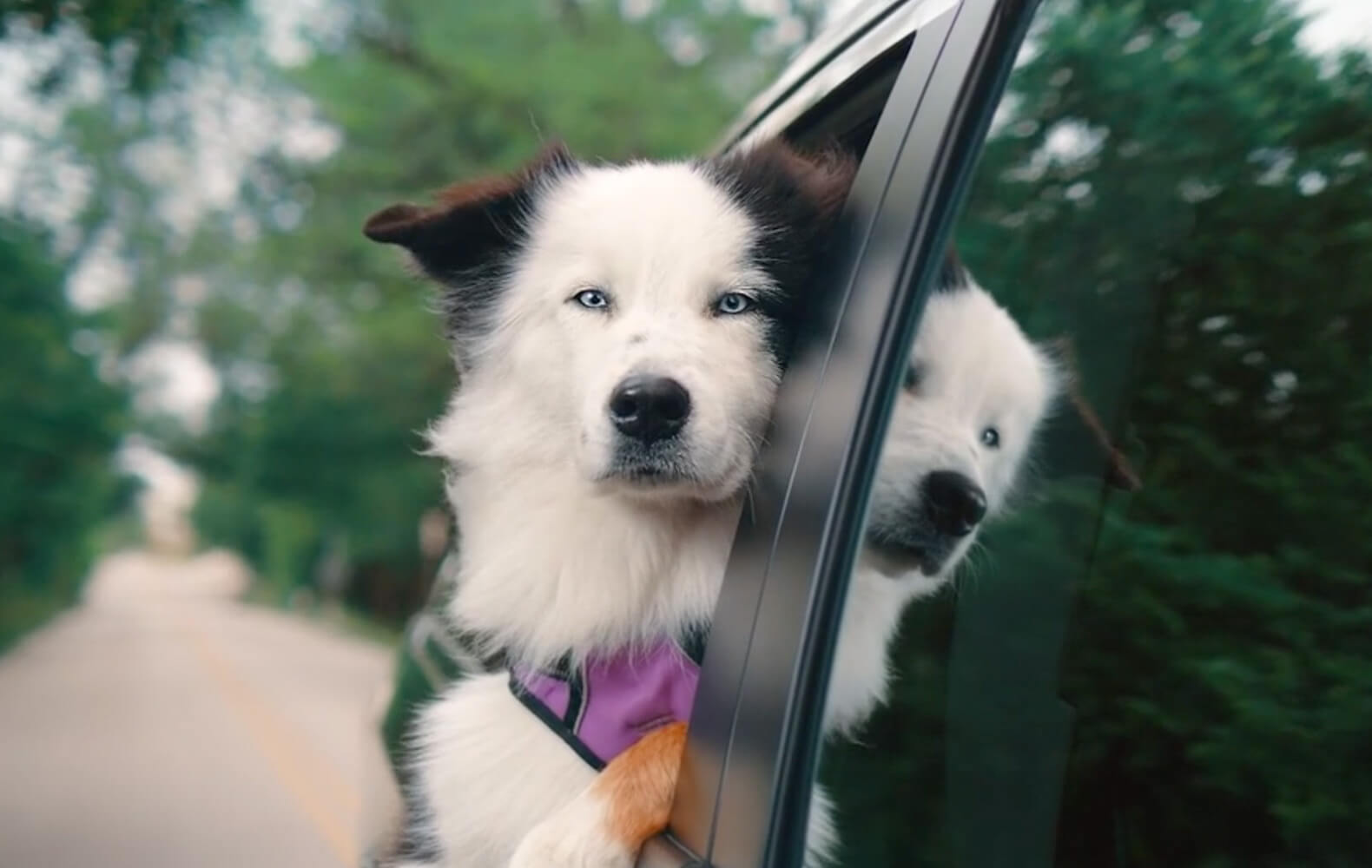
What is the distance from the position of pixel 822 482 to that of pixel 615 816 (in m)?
0.49

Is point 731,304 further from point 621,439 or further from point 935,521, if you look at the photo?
point 935,521

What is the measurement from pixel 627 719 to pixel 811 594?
378mm

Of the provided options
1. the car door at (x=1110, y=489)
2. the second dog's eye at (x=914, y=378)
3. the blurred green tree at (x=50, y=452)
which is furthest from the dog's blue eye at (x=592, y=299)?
the blurred green tree at (x=50, y=452)

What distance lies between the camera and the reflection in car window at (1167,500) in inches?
47.1

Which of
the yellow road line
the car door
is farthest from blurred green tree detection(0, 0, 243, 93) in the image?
the car door

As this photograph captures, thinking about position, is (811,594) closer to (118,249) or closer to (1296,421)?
(1296,421)

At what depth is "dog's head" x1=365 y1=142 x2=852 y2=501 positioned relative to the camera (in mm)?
1551

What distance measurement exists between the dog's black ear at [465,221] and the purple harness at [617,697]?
0.62 meters

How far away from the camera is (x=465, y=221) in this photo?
5.90 ft

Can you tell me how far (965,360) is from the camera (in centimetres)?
154

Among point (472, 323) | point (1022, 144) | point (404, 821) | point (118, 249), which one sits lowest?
point (404, 821)

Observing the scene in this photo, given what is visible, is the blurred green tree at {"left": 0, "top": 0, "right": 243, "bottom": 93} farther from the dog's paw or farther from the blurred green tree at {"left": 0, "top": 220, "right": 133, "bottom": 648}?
the blurred green tree at {"left": 0, "top": 220, "right": 133, "bottom": 648}

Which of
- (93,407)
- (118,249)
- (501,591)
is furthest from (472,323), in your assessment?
(93,407)

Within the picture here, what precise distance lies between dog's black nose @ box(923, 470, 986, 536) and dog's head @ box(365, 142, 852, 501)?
9.5 inches
